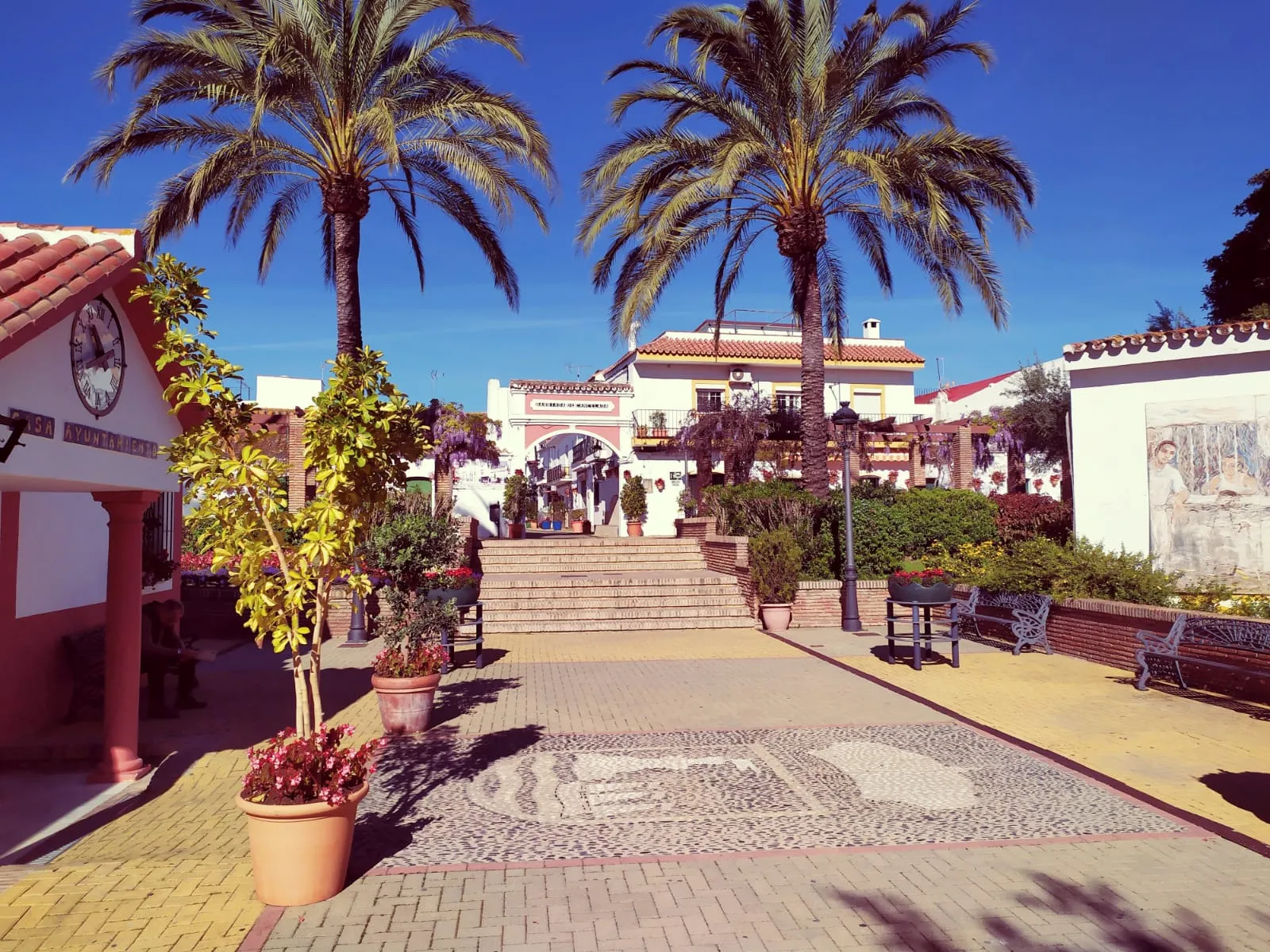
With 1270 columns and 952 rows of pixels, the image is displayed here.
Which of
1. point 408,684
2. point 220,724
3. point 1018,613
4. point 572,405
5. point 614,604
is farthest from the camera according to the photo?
point 572,405

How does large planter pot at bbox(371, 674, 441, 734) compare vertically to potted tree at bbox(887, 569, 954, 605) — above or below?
below

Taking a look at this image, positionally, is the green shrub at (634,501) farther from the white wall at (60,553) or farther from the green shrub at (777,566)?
the white wall at (60,553)

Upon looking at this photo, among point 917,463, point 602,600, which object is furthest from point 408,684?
point 917,463

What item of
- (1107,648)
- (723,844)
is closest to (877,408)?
(1107,648)

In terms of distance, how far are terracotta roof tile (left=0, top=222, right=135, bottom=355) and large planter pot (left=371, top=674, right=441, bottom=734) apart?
417 cm

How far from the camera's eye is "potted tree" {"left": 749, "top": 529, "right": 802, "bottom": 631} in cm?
1567

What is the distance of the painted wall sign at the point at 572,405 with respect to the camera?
3269 cm

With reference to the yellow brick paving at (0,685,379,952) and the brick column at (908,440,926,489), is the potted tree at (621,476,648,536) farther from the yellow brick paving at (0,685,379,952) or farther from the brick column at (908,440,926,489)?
the yellow brick paving at (0,685,379,952)

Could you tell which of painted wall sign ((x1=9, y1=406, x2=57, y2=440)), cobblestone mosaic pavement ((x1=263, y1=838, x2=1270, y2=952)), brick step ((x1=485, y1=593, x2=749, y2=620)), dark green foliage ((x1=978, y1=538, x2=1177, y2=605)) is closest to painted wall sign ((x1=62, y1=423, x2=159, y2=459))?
painted wall sign ((x1=9, y1=406, x2=57, y2=440))

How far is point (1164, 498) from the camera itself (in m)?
13.5

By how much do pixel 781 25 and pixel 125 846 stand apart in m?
15.1

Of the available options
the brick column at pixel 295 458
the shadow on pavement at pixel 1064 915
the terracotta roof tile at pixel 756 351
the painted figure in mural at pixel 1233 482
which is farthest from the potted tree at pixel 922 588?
the terracotta roof tile at pixel 756 351

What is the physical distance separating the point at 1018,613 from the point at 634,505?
20631 millimetres

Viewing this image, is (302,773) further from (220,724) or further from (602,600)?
(602,600)
